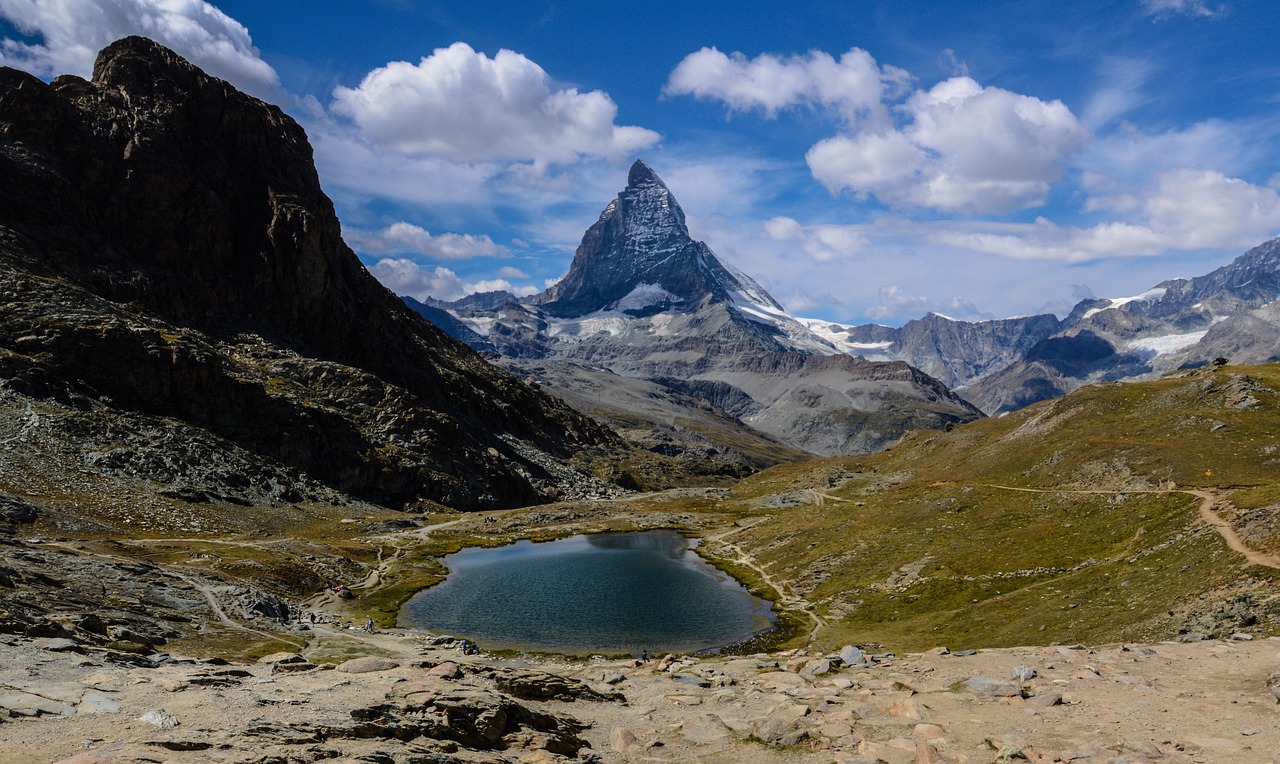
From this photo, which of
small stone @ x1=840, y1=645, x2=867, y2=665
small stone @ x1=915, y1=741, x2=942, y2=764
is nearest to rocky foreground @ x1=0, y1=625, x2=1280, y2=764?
small stone @ x1=915, y1=741, x2=942, y2=764

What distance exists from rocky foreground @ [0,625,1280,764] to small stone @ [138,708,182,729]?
0.09 m

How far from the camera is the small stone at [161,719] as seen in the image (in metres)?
19.5

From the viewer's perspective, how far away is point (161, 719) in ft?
64.7

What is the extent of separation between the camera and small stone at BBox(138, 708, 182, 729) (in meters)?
19.5

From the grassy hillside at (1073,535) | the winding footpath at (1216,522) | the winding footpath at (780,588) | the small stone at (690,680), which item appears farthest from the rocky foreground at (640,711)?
the winding footpath at (780,588)

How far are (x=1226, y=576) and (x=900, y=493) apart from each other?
80.7 metres

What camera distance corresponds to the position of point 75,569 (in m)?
59.3

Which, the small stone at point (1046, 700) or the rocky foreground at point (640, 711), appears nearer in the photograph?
the rocky foreground at point (640, 711)

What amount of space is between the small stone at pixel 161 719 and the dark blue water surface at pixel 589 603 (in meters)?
57.9

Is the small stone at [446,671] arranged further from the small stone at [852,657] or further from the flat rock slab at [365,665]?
the small stone at [852,657]

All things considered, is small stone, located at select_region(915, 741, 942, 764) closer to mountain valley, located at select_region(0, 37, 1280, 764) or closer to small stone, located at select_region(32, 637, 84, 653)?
mountain valley, located at select_region(0, 37, 1280, 764)

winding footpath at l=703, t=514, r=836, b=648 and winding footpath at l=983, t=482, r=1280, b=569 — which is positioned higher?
winding footpath at l=983, t=482, r=1280, b=569

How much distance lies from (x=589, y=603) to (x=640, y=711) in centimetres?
6675

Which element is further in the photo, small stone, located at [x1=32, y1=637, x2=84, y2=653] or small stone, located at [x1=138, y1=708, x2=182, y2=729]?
small stone, located at [x1=32, y1=637, x2=84, y2=653]
